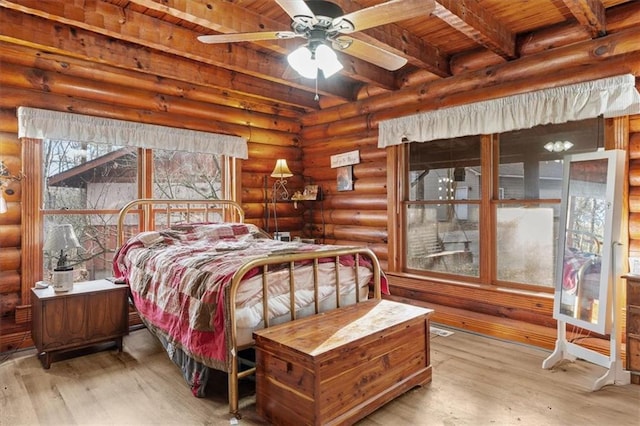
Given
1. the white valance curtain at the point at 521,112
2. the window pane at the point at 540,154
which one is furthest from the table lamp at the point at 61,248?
the window pane at the point at 540,154

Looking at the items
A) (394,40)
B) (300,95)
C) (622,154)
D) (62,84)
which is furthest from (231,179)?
(622,154)

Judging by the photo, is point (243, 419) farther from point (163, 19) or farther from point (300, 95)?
point (300, 95)

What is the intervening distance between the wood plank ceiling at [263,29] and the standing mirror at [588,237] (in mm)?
1122

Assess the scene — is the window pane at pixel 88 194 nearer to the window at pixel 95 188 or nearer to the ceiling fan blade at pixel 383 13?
the window at pixel 95 188

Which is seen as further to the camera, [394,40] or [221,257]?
[394,40]

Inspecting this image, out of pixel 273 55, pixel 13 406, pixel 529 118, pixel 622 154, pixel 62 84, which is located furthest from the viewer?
pixel 273 55

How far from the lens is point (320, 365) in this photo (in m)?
2.00

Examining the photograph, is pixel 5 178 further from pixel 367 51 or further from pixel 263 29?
pixel 367 51

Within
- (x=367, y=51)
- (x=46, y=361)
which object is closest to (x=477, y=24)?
(x=367, y=51)

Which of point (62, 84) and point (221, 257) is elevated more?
point (62, 84)

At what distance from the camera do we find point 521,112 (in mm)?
3598

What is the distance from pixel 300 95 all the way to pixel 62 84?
9.10ft

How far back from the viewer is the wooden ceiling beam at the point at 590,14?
8.79 feet

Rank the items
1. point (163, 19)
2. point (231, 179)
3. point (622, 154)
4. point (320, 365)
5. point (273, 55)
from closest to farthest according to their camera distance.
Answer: point (320, 365)
point (622, 154)
point (163, 19)
point (273, 55)
point (231, 179)
